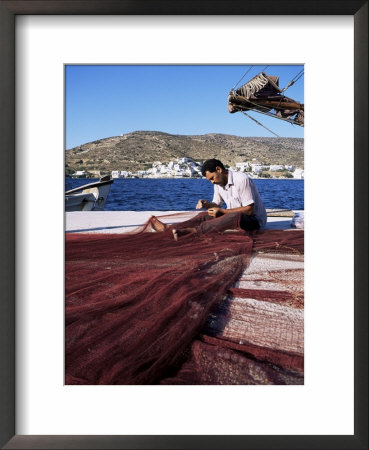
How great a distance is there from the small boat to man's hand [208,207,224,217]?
623mm

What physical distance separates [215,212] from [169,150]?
460 mm

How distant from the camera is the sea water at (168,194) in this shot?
2207 millimetres

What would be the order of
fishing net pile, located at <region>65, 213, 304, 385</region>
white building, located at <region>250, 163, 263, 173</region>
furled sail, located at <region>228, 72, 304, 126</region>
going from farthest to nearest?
white building, located at <region>250, 163, 263, 173</region> < furled sail, located at <region>228, 72, 304, 126</region> < fishing net pile, located at <region>65, 213, 304, 385</region>

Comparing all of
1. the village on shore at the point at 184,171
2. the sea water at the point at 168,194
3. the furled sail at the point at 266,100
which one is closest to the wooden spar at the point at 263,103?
the furled sail at the point at 266,100

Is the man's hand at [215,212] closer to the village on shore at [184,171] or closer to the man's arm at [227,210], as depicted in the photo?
the man's arm at [227,210]

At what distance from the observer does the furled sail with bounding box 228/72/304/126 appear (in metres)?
2.20

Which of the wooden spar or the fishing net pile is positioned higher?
the wooden spar

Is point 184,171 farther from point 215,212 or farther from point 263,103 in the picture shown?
point 263,103

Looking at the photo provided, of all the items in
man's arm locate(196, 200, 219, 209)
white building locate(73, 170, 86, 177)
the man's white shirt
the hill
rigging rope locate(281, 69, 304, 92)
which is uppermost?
rigging rope locate(281, 69, 304, 92)

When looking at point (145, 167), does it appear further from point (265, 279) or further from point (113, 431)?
point (113, 431)

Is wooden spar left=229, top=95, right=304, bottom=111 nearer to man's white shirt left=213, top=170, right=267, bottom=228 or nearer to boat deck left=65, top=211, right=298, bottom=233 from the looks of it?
man's white shirt left=213, top=170, right=267, bottom=228

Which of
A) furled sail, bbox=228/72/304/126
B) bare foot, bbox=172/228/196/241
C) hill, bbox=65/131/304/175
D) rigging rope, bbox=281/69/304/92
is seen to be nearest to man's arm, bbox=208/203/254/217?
bare foot, bbox=172/228/196/241
